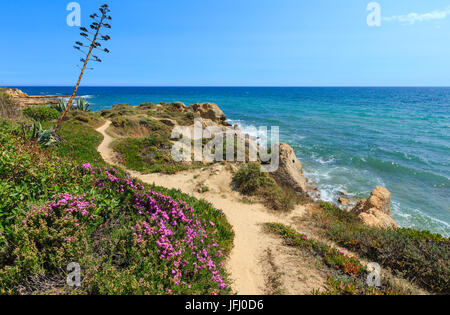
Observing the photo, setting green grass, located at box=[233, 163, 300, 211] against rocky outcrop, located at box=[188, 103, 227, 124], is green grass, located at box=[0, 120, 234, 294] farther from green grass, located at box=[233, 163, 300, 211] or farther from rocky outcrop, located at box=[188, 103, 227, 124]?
rocky outcrop, located at box=[188, 103, 227, 124]

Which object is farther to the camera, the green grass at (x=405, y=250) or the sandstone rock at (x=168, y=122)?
the sandstone rock at (x=168, y=122)

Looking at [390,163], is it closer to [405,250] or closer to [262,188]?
[262,188]

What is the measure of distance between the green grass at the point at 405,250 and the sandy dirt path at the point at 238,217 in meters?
2.62

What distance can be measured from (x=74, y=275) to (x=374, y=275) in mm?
7558

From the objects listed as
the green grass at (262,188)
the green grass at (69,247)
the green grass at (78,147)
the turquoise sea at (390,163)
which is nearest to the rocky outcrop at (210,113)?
the turquoise sea at (390,163)

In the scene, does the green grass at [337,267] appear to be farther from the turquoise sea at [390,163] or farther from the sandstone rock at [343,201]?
the turquoise sea at [390,163]

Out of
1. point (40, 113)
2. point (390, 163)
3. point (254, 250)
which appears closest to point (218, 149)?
point (254, 250)

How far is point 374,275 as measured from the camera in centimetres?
619

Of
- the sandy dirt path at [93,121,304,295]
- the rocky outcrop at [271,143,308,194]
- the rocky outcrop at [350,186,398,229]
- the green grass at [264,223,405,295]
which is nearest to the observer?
the green grass at [264,223,405,295]

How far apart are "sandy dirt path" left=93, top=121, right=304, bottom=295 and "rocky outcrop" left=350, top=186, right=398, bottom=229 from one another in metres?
3.18

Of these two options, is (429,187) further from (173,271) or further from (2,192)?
(2,192)

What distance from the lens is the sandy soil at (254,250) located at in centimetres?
598

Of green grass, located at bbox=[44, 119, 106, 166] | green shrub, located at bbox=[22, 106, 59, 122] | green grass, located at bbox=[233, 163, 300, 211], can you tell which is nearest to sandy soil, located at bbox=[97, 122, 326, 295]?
green grass, located at bbox=[233, 163, 300, 211]

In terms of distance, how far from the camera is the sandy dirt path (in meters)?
6.34
